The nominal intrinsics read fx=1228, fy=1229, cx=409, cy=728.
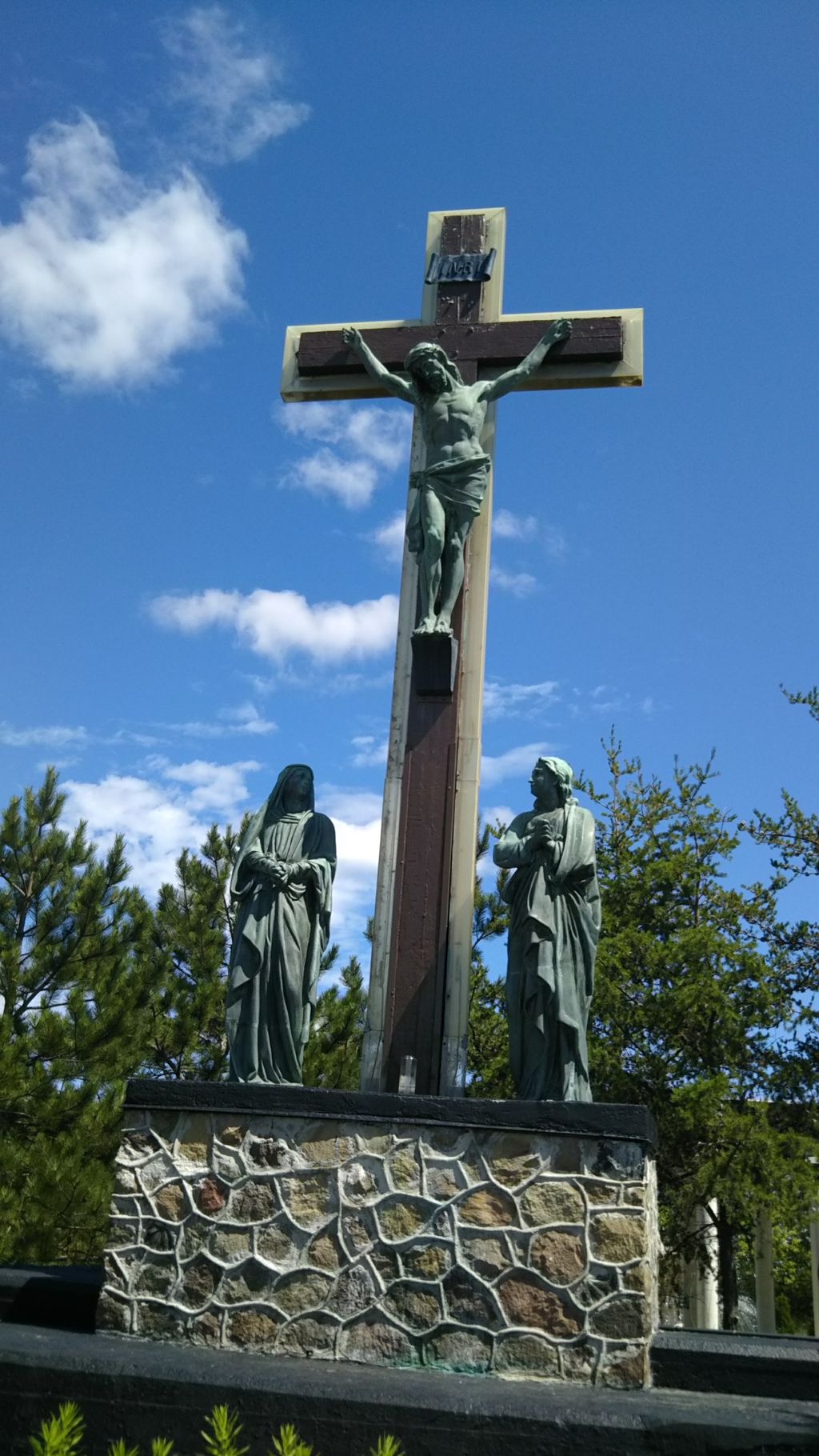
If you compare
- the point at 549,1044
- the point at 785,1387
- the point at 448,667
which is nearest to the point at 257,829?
the point at 448,667

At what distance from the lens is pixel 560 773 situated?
5.95 meters

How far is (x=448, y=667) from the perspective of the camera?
21.5 ft

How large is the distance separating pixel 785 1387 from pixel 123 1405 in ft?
8.42

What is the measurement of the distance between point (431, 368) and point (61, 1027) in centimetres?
753

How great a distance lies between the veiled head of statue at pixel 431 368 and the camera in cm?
698

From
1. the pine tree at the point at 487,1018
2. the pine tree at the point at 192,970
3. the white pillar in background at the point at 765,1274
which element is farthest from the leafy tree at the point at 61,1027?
the white pillar in background at the point at 765,1274

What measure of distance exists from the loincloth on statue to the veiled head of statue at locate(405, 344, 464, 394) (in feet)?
1.67

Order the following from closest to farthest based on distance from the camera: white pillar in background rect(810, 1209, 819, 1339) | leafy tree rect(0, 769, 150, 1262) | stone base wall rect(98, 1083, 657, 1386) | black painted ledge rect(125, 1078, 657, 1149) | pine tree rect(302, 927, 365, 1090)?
stone base wall rect(98, 1083, 657, 1386)
black painted ledge rect(125, 1078, 657, 1149)
leafy tree rect(0, 769, 150, 1262)
pine tree rect(302, 927, 365, 1090)
white pillar in background rect(810, 1209, 819, 1339)

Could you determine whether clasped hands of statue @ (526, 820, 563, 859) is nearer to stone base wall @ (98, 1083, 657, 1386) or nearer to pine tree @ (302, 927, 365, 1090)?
stone base wall @ (98, 1083, 657, 1386)

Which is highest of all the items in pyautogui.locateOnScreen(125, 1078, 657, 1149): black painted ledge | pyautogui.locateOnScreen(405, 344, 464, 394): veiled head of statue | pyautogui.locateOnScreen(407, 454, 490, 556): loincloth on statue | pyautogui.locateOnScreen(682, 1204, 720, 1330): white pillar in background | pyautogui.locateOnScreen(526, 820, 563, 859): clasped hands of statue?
pyautogui.locateOnScreen(405, 344, 464, 394): veiled head of statue

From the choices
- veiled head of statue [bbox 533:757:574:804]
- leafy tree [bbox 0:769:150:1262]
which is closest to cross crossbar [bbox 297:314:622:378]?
veiled head of statue [bbox 533:757:574:804]

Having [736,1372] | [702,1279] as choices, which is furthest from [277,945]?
[702,1279]

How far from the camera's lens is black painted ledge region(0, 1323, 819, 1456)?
161 inches

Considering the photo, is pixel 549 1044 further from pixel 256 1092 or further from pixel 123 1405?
pixel 123 1405
